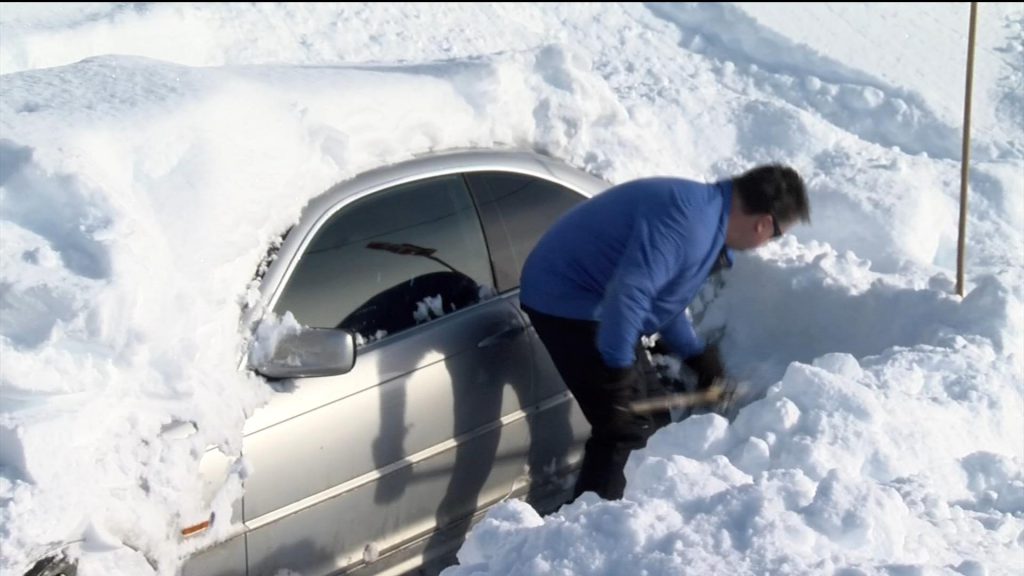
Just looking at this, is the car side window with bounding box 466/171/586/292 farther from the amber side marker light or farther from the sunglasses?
the amber side marker light

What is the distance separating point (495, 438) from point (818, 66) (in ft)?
18.4

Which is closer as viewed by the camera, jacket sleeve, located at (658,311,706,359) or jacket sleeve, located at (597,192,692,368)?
jacket sleeve, located at (597,192,692,368)

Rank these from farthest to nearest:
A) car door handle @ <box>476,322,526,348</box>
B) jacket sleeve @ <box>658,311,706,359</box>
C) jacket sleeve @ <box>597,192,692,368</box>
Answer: jacket sleeve @ <box>658,311,706,359</box> → car door handle @ <box>476,322,526,348</box> → jacket sleeve @ <box>597,192,692,368</box>

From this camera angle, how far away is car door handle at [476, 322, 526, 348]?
13.9ft

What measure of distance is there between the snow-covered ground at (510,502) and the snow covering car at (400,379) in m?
0.12

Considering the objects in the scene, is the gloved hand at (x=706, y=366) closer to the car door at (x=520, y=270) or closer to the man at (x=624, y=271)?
the man at (x=624, y=271)

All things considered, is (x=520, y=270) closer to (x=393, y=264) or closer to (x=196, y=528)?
(x=393, y=264)

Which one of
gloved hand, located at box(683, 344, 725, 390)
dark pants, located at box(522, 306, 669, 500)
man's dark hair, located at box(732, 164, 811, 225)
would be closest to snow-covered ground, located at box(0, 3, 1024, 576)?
dark pants, located at box(522, 306, 669, 500)

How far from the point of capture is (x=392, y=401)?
3.95 m

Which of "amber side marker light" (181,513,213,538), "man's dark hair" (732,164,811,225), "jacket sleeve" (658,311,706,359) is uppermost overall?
"man's dark hair" (732,164,811,225)

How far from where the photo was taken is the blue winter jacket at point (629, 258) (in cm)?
405

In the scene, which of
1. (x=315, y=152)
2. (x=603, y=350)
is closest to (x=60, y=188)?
(x=315, y=152)

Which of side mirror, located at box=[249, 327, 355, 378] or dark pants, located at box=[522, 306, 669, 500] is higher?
side mirror, located at box=[249, 327, 355, 378]

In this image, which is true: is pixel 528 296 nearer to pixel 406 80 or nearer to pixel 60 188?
pixel 406 80
